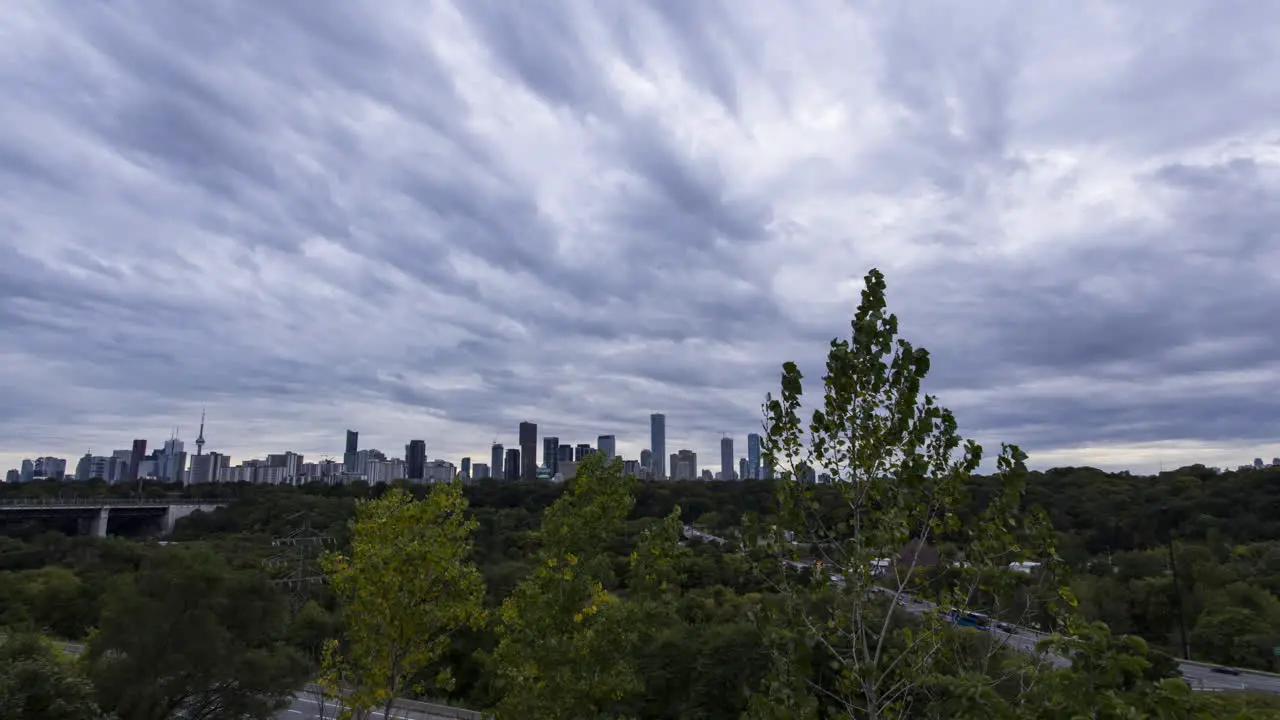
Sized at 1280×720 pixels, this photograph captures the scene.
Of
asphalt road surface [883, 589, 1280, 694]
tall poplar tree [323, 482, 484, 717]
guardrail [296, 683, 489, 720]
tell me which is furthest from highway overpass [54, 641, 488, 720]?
asphalt road surface [883, 589, 1280, 694]

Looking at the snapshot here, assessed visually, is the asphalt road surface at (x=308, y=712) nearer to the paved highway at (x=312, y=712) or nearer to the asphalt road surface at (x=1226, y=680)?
the paved highway at (x=312, y=712)

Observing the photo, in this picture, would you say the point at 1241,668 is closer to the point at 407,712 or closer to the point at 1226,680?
the point at 1226,680

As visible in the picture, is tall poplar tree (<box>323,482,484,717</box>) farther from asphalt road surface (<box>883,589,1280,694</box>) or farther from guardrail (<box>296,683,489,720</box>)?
asphalt road surface (<box>883,589,1280,694</box>)

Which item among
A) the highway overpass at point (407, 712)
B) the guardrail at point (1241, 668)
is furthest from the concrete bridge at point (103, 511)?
the guardrail at point (1241, 668)

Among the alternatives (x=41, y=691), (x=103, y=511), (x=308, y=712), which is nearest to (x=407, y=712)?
(x=308, y=712)

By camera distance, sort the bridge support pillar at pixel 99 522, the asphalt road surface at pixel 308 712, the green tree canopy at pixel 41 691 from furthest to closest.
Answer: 1. the bridge support pillar at pixel 99 522
2. the asphalt road surface at pixel 308 712
3. the green tree canopy at pixel 41 691

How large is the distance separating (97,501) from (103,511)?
6.85m

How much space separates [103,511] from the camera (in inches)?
3866

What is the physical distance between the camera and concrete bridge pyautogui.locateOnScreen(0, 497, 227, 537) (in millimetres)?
92625

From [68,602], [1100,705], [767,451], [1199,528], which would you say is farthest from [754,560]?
[1199,528]


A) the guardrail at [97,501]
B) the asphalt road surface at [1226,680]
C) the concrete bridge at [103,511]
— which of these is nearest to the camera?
the asphalt road surface at [1226,680]

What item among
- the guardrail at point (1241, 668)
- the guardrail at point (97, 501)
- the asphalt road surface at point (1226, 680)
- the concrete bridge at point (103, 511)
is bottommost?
the guardrail at point (1241, 668)

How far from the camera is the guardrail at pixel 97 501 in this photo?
9575 cm

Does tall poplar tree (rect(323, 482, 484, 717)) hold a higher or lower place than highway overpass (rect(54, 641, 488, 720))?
higher
